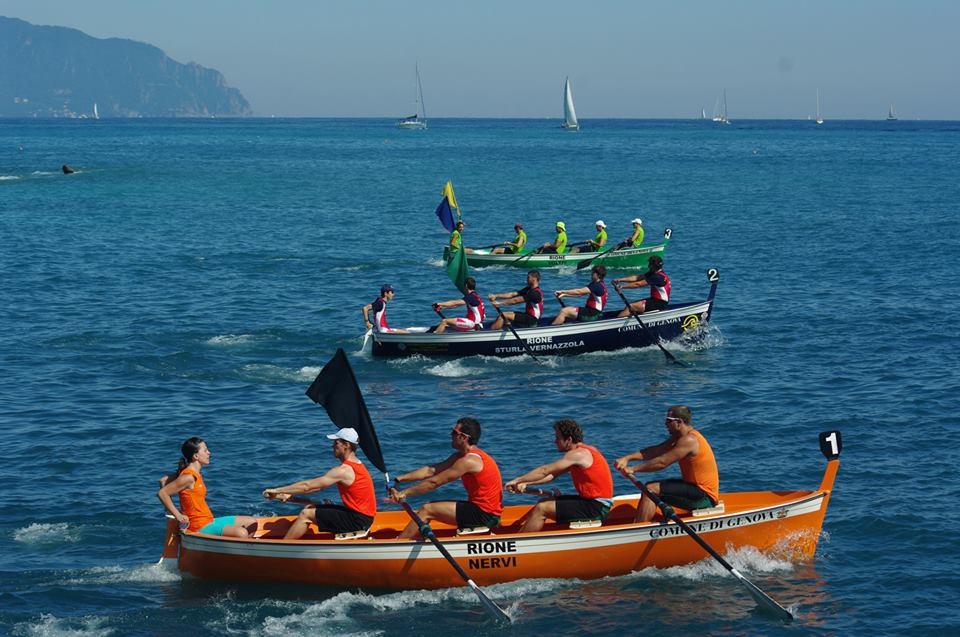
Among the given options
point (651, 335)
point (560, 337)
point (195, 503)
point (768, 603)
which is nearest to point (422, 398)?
point (560, 337)

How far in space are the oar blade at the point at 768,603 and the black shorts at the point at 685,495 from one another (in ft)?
4.13

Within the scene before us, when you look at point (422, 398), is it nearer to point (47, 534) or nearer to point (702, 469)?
point (47, 534)

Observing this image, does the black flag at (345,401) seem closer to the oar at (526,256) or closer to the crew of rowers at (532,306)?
the crew of rowers at (532,306)

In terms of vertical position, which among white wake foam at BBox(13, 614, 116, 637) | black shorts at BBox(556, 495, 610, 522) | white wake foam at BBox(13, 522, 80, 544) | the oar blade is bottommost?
the oar blade

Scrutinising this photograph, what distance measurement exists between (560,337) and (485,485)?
1508 centimetres

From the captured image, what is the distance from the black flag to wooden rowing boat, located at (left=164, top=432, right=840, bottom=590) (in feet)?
4.26

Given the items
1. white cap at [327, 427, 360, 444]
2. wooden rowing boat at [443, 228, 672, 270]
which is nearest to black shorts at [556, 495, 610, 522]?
white cap at [327, 427, 360, 444]

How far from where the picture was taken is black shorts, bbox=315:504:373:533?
57.7 feet

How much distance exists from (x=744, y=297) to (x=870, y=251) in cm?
1453

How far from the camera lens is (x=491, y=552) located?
57.5 feet

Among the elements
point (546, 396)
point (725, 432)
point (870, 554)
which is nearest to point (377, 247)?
point (546, 396)

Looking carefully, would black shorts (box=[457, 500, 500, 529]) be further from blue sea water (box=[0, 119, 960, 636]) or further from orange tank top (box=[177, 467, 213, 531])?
orange tank top (box=[177, 467, 213, 531])

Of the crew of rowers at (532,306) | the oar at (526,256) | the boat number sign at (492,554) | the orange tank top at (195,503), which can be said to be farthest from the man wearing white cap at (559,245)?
the orange tank top at (195,503)

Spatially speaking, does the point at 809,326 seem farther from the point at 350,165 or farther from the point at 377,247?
the point at 350,165
